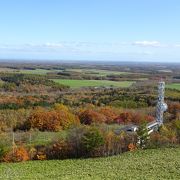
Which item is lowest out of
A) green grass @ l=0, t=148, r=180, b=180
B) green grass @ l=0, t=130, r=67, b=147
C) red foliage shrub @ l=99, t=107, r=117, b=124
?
green grass @ l=0, t=130, r=67, b=147

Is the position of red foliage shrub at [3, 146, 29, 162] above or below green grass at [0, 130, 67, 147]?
above

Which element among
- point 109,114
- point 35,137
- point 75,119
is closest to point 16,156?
point 35,137

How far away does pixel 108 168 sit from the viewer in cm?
4859

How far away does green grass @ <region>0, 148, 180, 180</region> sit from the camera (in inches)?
1718

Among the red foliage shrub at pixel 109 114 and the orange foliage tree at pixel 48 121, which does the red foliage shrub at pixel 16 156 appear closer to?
the orange foliage tree at pixel 48 121

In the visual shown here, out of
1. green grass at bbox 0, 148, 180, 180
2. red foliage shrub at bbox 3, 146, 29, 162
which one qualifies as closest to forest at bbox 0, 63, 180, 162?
red foliage shrub at bbox 3, 146, 29, 162

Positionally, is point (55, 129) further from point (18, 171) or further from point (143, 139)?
point (18, 171)

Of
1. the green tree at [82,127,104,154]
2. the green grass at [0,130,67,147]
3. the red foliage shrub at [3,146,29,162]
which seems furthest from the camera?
the green grass at [0,130,67,147]

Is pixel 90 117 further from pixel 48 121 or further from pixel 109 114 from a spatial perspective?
pixel 48 121

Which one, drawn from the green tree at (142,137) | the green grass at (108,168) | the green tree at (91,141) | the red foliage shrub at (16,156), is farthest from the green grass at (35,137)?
the green grass at (108,168)

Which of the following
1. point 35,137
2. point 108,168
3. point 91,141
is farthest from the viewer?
point 35,137

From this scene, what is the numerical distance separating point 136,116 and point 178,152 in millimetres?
42689

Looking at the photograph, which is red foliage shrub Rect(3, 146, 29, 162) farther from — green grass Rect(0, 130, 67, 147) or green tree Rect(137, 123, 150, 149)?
green tree Rect(137, 123, 150, 149)

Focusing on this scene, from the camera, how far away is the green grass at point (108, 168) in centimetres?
4362
